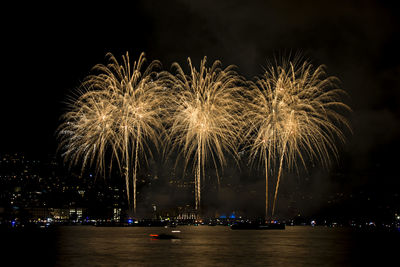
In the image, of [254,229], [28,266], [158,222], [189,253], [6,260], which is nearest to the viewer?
[28,266]

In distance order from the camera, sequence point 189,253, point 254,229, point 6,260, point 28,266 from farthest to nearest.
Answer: point 254,229
point 189,253
point 6,260
point 28,266

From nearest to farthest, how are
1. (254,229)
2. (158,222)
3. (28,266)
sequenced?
(28,266), (254,229), (158,222)

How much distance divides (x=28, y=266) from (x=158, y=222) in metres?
137

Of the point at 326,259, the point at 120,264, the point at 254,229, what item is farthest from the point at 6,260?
the point at 254,229

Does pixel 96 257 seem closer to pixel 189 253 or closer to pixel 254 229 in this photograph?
pixel 189 253

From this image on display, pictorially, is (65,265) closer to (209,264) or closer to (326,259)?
(209,264)

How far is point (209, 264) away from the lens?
55.6 m

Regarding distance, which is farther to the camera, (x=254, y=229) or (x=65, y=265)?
(x=254, y=229)

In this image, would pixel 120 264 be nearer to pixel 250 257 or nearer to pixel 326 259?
pixel 250 257

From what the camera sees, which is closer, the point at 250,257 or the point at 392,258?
the point at 250,257

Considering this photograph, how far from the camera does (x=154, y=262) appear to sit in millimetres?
57000

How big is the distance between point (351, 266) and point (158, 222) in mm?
138638

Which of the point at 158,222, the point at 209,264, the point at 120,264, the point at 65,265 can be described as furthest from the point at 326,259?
the point at 158,222

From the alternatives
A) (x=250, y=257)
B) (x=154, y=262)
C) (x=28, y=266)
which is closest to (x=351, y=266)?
(x=250, y=257)
